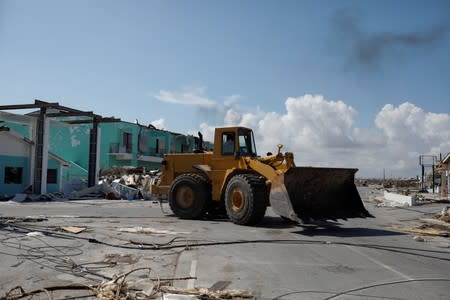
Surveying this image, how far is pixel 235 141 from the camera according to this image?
16.8 metres

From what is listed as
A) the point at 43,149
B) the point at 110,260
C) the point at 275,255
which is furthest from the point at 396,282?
the point at 43,149

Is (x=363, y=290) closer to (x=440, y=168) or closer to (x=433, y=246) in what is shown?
(x=433, y=246)

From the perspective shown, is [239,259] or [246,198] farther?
[246,198]

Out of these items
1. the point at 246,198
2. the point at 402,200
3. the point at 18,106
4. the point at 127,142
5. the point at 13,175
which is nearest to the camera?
the point at 246,198

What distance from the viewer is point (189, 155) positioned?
18766mm

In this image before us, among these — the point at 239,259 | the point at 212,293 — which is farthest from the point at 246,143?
the point at 212,293

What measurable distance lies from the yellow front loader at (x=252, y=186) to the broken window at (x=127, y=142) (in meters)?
41.5

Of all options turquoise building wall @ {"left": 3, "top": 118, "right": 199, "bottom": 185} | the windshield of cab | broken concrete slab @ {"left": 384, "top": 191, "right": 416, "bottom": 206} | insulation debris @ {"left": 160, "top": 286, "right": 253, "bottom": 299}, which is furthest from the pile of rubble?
insulation debris @ {"left": 160, "top": 286, "right": 253, "bottom": 299}

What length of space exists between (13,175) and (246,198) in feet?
77.5

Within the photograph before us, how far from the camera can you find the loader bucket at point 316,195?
13.8m

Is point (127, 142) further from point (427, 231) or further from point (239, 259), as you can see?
point (239, 259)

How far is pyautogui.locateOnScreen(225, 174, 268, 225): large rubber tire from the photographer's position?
1480 centimetres

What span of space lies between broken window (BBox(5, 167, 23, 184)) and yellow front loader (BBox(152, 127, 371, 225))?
1863 centimetres

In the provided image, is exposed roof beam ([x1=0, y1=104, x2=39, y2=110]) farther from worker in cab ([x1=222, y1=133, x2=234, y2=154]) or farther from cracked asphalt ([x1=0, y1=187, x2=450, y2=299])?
worker in cab ([x1=222, y1=133, x2=234, y2=154])
